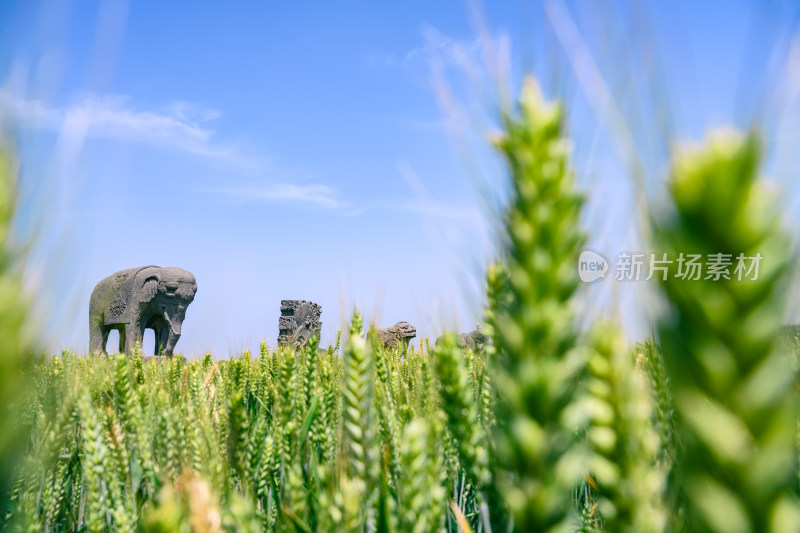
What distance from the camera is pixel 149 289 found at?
16.3 m

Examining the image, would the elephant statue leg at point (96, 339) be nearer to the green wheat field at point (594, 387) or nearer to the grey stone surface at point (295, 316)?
the grey stone surface at point (295, 316)

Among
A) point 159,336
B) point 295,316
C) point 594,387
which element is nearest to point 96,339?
point 159,336

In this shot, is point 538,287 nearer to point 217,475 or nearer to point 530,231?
point 530,231

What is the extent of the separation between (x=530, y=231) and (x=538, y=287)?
0.11 metres

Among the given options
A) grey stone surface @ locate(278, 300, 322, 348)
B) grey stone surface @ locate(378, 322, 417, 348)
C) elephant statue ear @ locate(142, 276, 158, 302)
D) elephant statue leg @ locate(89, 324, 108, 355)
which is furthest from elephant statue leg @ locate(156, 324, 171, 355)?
grey stone surface @ locate(378, 322, 417, 348)

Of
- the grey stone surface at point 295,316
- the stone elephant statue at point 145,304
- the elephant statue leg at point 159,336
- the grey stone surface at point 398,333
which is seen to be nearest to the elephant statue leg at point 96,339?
the stone elephant statue at point 145,304

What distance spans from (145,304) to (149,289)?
477 millimetres

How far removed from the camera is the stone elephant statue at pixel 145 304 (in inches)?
636

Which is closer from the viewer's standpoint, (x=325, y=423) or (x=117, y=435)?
(x=117, y=435)

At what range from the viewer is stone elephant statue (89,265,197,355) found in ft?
53.0

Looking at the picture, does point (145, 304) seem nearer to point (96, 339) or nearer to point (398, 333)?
point (96, 339)

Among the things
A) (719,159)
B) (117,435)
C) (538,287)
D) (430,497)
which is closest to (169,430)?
(117,435)

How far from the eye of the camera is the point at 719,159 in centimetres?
83

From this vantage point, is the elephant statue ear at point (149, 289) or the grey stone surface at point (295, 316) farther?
the grey stone surface at point (295, 316)
